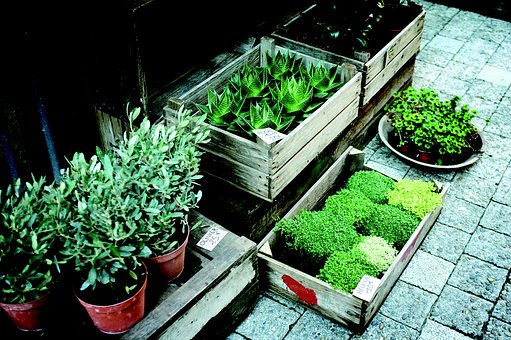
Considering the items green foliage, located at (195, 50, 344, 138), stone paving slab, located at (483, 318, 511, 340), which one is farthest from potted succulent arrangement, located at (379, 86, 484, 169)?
stone paving slab, located at (483, 318, 511, 340)

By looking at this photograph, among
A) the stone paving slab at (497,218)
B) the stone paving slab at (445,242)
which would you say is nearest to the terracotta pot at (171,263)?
the stone paving slab at (445,242)

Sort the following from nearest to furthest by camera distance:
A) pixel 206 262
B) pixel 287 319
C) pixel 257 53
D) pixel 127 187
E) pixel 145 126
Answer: pixel 127 187
pixel 145 126
pixel 206 262
pixel 287 319
pixel 257 53

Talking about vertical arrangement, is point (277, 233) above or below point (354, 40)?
below

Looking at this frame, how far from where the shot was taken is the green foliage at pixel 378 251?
3.61 metres

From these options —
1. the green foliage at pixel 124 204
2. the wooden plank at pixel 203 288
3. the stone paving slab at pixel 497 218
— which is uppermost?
the green foliage at pixel 124 204

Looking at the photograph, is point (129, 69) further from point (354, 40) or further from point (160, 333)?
point (354, 40)

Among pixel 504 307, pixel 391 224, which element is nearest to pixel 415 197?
A: pixel 391 224

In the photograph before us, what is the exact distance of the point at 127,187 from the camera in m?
2.94

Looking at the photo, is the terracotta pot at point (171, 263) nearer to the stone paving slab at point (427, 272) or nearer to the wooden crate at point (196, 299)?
the wooden crate at point (196, 299)

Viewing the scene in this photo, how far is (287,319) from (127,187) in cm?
154

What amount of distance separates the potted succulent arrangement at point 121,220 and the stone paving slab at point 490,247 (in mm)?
2346

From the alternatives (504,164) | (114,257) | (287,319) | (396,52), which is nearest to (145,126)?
(114,257)

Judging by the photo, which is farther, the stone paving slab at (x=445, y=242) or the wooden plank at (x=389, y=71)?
the wooden plank at (x=389, y=71)

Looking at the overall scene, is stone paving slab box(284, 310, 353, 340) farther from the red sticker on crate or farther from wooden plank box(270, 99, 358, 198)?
wooden plank box(270, 99, 358, 198)
